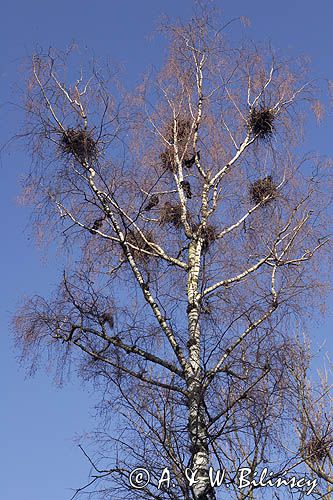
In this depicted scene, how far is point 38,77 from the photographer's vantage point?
31.9 feet

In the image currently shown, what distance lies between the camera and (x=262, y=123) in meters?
10.1

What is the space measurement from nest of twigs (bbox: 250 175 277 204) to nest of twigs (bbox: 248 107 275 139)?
536 millimetres

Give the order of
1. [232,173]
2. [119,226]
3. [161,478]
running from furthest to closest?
[232,173], [119,226], [161,478]

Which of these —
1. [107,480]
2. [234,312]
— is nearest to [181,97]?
[234,312]

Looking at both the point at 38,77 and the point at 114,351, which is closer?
the point at 114,351

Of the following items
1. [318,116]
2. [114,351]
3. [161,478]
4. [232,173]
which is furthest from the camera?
[318,116]

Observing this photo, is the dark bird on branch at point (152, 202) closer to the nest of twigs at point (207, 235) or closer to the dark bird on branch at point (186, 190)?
the dark bird on branch at point (186, 190)

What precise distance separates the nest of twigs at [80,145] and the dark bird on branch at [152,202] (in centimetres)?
79

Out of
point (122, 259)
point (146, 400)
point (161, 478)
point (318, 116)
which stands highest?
point (318, 116)

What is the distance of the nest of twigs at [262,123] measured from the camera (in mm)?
10109

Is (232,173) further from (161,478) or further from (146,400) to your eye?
(161,478)

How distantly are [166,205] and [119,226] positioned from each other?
0.69 m

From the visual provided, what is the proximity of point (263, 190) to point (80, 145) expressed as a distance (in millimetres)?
2105
